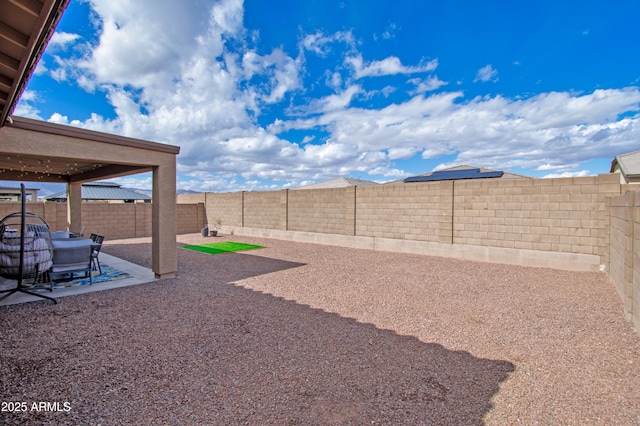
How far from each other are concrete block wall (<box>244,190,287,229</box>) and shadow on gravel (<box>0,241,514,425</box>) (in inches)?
399

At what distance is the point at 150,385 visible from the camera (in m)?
2.70

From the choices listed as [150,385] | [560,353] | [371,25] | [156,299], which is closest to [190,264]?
[156,299]

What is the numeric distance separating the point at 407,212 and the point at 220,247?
7607mm

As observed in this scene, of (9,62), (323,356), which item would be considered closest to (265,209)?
(323,356)

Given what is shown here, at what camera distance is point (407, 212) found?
10.7 metres

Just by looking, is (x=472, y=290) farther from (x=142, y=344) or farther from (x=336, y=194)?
(x=336, y=194)

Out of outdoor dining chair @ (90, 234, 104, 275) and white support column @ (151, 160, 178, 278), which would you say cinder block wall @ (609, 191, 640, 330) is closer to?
white support column @ (151, 160, 178, 278)

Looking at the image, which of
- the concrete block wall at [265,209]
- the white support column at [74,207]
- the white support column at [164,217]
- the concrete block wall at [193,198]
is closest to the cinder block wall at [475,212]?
the concrete block wall at [265,209]

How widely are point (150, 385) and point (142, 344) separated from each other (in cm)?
101

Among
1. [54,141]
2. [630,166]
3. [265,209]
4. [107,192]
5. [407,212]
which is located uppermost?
[630,166]

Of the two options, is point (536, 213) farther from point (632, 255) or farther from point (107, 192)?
point (107, 192)

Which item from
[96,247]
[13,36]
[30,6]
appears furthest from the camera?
[96,247]

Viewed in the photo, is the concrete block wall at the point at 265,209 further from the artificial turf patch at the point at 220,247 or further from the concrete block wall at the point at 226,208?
the artificial turf patch at the point at 220,247

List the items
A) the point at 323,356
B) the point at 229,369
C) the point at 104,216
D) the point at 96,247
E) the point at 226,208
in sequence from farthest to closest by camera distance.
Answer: the point at 226,208 → the point at 104,216 → the point at 96,247 → the point at 323,356 → the point at 229,369
